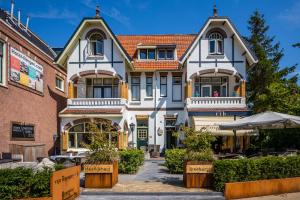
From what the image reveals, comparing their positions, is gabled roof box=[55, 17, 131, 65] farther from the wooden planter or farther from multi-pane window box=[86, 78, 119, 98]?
the wooden planter

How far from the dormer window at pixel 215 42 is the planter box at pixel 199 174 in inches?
680

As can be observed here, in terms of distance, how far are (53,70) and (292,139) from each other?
2036 centimetres

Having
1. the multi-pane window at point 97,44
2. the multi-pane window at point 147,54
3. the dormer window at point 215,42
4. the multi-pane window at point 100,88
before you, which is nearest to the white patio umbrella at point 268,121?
the dormer window at point 215,42

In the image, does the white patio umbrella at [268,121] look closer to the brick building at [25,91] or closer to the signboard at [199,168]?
the signboard at [199,168]

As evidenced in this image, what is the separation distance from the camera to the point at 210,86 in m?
32.1

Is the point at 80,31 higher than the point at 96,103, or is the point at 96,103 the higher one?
the point at 80,31

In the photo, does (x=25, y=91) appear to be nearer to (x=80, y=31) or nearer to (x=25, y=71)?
(x=25, y=71)

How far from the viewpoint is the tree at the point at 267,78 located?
3177 cm

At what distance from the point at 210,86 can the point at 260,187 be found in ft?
61.8

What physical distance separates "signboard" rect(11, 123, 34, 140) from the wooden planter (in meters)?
10.5

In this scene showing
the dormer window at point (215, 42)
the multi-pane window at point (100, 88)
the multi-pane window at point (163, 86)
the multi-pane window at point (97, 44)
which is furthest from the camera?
the multi-pane window at point (163, 86)

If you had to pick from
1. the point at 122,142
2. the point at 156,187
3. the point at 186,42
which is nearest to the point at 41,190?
→ the point at 156,187

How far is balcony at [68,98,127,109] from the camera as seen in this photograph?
30.4 metres

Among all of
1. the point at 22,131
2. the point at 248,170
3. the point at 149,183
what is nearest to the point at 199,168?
the point at 248,170
